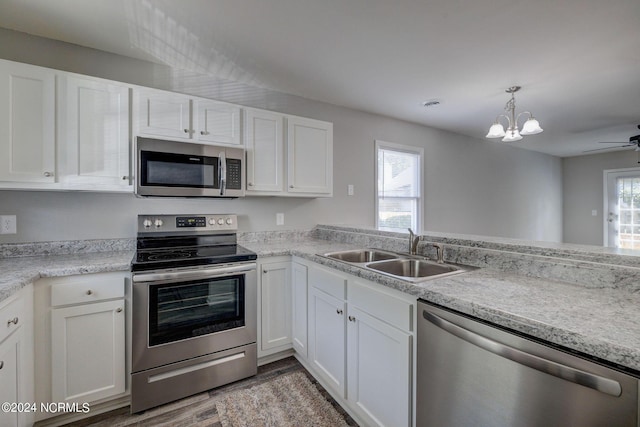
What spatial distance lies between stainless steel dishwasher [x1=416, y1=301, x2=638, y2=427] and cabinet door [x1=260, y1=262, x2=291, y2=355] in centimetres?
130

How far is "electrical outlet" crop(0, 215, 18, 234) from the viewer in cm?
189

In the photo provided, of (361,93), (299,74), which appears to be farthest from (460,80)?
(299,74)

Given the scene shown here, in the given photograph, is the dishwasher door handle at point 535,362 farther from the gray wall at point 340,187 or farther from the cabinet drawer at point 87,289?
the gray wall at point 340,187

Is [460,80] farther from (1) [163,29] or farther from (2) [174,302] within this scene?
(2) [174,302]

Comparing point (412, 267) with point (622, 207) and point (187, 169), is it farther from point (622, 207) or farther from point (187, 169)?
point (622, 207)

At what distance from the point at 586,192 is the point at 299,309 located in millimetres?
7405

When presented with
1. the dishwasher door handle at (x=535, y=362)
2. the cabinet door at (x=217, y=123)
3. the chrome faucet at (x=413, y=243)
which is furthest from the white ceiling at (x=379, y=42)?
the dishwasher door handle at (x=535, y=362)

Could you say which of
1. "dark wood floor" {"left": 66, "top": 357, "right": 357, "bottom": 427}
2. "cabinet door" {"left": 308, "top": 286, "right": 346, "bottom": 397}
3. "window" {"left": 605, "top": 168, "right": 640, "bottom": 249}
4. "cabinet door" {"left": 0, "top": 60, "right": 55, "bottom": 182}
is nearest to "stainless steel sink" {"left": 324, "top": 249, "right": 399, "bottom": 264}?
"cabinet door" {"left": 308, "top": 286, "right": 346, "bottom": 397}

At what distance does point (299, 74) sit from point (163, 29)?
3.59 ft

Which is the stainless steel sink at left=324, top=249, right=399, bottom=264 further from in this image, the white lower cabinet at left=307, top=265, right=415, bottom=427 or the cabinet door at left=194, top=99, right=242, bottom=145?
the cabinet door at left=194, top=99, right=242, bottom=145

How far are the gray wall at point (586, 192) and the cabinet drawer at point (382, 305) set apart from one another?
286 inches

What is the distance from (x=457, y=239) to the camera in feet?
5.66

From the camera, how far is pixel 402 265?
1866mm

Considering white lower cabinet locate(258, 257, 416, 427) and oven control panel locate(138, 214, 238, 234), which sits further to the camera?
oven control panel locate(138, 214, 238, 234)
